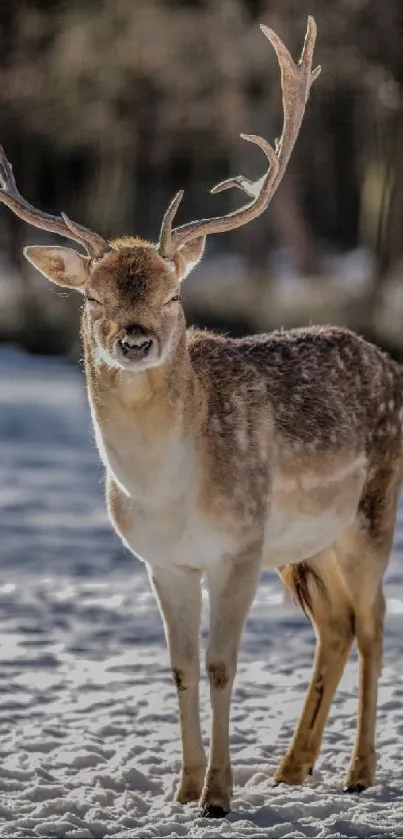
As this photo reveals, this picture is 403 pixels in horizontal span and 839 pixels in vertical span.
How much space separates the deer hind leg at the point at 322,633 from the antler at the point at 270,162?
1.57 m

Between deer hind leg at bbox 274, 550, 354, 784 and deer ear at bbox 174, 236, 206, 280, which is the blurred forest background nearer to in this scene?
deer hind leg at bbox 274, 550, 354, 784

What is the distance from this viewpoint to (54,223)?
6.32 meters

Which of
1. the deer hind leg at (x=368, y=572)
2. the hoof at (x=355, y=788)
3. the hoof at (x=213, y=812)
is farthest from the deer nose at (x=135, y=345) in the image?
the hoof at (x=355, y=788)

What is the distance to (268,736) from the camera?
7.39 metres

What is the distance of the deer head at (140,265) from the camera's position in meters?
5.91

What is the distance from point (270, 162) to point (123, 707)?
107 inches

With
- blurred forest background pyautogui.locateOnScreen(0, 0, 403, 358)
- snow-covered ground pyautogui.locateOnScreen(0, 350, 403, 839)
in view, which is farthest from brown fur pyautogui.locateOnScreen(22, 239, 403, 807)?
blurred forest background pyautogui.locateOnScreen(0, 0, 403, 358)

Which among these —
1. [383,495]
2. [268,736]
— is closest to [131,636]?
[268,736]

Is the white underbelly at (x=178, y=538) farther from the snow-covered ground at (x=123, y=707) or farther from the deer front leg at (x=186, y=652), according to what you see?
the snow-covered ground at (x=123, y=707)

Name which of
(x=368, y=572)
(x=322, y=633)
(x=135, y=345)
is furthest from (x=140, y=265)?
(x=322, y=633)

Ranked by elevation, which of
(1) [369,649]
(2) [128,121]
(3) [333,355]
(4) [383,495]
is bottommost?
(1) [369,649]

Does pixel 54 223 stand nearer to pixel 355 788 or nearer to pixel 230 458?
pixel 230 458

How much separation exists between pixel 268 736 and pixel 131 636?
74.1 inches

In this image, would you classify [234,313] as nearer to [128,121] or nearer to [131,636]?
[128,121]
